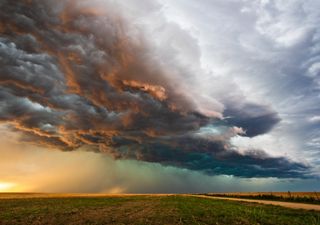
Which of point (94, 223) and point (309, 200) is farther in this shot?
point (309, 200)

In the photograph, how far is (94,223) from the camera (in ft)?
82.1

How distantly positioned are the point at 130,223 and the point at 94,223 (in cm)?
332

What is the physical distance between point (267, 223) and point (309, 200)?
5195 cm

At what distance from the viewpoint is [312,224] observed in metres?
22.9

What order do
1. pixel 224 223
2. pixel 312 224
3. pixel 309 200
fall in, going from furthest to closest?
pixel 309 200 → pixel 224 223 → pixel 312 224

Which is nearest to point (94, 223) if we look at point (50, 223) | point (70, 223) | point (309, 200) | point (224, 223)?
point (70, 223)

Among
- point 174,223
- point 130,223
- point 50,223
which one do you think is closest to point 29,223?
point 50,223

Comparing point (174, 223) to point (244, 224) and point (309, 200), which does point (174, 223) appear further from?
point (309, 200)

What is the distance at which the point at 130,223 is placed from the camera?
2444cm

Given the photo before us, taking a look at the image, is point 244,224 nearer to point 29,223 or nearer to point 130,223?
point 130,223

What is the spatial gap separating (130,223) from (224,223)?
8.15 m

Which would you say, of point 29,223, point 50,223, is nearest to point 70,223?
point 50,223

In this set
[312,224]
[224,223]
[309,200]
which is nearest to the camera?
[312,224]

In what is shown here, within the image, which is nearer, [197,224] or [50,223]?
[197,224]
